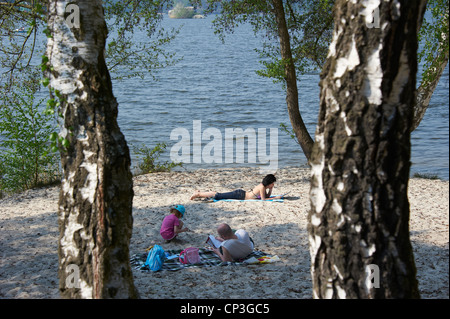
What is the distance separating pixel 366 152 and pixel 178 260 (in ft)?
14.8

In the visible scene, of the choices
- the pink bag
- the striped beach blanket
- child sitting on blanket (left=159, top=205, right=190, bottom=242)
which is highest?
child sitting on blanket (left=159, top=205, right=190, bottom=242)

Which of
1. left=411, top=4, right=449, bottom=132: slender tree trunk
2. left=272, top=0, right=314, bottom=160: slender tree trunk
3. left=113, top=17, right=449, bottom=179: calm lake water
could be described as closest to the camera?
left=411, top=4, right=449, bottom=132: slender tree trunk

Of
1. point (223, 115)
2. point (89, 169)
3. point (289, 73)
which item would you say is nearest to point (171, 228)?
point (89, 169)

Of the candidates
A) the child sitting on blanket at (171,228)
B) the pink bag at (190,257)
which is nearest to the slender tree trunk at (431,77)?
the child sitting on blanket at (171,228)

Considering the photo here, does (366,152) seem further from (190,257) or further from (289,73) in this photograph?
(289,73)

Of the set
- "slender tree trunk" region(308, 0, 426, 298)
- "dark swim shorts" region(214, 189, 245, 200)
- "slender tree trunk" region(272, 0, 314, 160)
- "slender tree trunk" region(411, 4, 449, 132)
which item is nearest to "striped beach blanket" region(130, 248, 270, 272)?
"dark swim shorts" region(214, 189, 245, 200)

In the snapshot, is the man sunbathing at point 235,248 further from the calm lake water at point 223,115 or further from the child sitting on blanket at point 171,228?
the calm lake water at point 223,115

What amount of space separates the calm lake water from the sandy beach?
10.3ft

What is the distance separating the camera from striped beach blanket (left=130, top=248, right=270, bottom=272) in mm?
6949

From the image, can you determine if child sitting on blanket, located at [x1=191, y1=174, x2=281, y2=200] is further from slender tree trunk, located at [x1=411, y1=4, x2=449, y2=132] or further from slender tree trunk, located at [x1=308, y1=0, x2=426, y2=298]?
slender tree trunk, located at [x1=308, y1=0, x2=426, y2=298]

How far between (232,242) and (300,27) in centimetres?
791

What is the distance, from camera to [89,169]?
4.04m

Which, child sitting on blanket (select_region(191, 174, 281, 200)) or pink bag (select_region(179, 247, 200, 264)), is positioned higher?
child sitting on blanket (select_region(191, 174, 281, 200))
